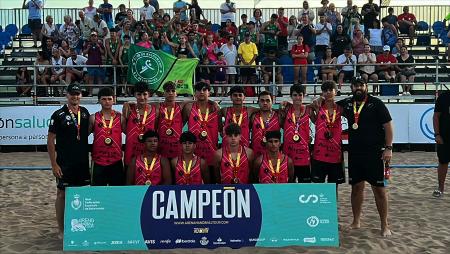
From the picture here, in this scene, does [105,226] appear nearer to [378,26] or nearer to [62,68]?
[62,68]

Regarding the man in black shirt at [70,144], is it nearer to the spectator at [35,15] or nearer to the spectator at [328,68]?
the spectator at [328,68]

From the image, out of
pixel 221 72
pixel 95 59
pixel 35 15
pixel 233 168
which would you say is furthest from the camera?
pixel 35 15

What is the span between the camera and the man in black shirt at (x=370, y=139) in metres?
6.92

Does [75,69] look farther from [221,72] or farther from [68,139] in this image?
[68,139]

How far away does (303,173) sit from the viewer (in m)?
7.16

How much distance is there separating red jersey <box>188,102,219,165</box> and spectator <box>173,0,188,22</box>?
10.3 m

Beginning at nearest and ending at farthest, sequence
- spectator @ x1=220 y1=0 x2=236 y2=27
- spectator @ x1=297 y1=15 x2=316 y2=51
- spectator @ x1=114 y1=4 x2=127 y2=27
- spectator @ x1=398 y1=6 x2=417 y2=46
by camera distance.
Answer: spectator @ x1=297 y1=15 x2=316 y2=51 → spectator @ x1=114 y1=4 x2=127 y2=27 → spectator @ x1=220 y1=0 x2=236 y2=27 → spectator @ x1=398 y1=6 x2=417 y2=46

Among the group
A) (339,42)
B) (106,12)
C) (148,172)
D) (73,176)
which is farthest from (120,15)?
(148,172)

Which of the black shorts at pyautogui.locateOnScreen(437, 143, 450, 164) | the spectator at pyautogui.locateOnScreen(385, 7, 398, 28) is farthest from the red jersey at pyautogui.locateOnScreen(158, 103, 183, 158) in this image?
the spectator at pyautogui.locateOnScreen(385, 7, 398, 28)

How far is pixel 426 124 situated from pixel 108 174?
9913mm

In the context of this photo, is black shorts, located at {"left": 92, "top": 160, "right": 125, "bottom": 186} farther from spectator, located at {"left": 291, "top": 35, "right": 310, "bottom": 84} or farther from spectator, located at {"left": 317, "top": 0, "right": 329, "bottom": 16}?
spectator, located at {"left": 317, "top": 0, "right": 329, "bottom": 16}

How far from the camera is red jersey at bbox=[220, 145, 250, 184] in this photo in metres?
6.72

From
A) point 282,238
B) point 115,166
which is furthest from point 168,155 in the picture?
point 282,238

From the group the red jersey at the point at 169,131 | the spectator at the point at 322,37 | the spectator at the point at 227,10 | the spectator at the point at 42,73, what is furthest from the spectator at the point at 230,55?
the red jersey at the point at 169,131
